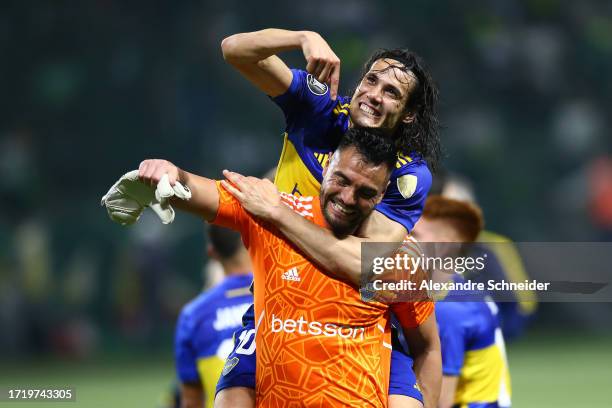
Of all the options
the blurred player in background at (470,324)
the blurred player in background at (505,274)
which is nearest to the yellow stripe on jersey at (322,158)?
the blurred player in background at (470,324)

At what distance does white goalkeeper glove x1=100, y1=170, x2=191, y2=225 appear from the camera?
130 inches

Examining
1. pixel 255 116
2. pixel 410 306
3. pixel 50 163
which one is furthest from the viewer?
pixel 255 116

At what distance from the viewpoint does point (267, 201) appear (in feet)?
11.9

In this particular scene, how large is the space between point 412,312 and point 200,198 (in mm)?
1014

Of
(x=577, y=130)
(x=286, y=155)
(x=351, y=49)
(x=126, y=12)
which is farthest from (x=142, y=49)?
(x=286, y=155)

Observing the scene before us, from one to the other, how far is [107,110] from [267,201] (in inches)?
445

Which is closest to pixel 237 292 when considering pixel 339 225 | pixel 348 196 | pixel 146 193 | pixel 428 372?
pixel 428 372

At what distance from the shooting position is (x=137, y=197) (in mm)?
3436

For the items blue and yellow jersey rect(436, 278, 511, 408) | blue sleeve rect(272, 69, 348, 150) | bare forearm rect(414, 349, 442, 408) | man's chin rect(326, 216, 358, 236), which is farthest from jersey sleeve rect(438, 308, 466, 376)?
man's chin rect(326, 216, 358, 236)

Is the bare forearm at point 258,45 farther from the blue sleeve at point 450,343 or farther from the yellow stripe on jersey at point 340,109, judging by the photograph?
the blue sleeve at point 450,343

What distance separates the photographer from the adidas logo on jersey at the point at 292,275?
3611mm

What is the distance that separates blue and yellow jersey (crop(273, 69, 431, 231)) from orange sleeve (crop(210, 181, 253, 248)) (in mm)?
513

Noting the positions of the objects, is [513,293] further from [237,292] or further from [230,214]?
[230,214]

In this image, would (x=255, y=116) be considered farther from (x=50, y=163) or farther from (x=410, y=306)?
(x=410, y=306)
